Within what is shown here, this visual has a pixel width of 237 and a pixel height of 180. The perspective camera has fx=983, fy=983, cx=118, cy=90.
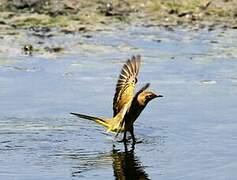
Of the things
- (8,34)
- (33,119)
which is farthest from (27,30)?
(33,119)

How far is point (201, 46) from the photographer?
15.8m

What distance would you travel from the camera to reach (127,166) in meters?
9.25

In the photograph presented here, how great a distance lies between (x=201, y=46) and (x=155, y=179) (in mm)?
7348

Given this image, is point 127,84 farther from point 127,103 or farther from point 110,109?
point 110,109

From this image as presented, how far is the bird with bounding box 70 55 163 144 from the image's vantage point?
33.7 ft

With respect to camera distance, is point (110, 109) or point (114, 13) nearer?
point (110, 109)

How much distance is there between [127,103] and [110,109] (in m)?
1.11

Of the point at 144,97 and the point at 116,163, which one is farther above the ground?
the point at 144,97

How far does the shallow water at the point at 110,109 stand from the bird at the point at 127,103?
195mm

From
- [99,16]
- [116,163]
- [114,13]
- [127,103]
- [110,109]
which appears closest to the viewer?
[116,163]

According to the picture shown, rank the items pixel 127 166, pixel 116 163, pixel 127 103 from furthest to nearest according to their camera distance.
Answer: pixel 127 103
pixel 116 163
pixel 127 166

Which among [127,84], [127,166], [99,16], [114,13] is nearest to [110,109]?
Answer: [127,84]

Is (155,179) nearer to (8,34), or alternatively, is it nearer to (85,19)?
(8,34)

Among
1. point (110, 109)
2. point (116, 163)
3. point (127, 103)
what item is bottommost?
point (116, 163)
